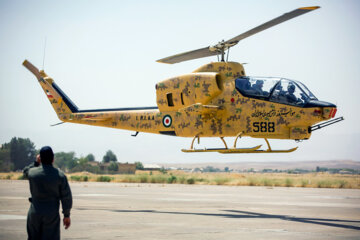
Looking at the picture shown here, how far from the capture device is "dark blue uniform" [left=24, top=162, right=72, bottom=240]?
5938mm

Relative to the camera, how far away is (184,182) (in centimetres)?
3984

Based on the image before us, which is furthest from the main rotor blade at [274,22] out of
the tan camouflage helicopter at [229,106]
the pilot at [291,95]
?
the pilot at [291,95]

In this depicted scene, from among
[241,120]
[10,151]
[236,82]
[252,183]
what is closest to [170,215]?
[241,120]

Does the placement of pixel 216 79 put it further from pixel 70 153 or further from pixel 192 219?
pixel 70 153

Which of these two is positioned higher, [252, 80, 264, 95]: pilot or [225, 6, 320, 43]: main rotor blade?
[225, 6, 320, 43]: main rotor blade

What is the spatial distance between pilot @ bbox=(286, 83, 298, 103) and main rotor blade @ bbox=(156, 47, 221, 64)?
3.79 metres

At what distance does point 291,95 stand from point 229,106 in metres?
2.41

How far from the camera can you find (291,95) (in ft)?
46.3

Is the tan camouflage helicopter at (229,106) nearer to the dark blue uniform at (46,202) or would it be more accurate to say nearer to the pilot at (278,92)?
the pilot at (278,92)

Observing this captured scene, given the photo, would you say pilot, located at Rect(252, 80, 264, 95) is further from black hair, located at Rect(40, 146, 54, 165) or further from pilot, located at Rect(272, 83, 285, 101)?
black hair, located at Rect(40, 146, 54, 165)

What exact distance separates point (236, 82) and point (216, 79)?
91 cm

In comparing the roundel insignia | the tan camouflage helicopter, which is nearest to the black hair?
the tan camouflage helicopter

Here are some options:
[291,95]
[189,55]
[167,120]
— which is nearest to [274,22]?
[291,95]

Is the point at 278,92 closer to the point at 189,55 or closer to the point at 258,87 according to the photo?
the point at 258,87
